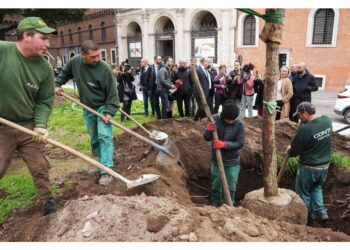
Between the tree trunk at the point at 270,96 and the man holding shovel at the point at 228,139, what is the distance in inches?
21.5

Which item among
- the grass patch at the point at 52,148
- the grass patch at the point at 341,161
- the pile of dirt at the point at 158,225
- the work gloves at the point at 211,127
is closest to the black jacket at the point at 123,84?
the grass patch at the point at 52,148

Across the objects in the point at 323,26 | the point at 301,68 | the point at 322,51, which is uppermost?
the point at 323,26

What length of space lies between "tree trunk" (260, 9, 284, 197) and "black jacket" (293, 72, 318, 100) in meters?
4.25

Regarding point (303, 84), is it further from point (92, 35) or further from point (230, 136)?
point (92, 35)

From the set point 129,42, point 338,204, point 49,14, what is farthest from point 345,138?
point 129,42

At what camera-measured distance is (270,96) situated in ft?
10.9

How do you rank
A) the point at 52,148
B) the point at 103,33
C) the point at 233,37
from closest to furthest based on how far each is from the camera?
the point at 52,148 < the point at 233,37 < the point at 103,33

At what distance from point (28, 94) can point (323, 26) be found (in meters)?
18.3

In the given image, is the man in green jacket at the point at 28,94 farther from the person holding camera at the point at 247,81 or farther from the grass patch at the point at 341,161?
the person holding camera at the point at 247,81

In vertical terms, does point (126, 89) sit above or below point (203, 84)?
below

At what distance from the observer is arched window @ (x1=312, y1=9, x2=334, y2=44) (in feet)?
56.5

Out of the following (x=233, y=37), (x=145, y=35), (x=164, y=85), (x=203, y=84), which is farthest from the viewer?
(x=145, y=35)

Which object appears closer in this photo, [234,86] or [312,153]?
[312,153]

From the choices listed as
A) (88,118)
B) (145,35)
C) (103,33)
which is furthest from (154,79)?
(103,33)
